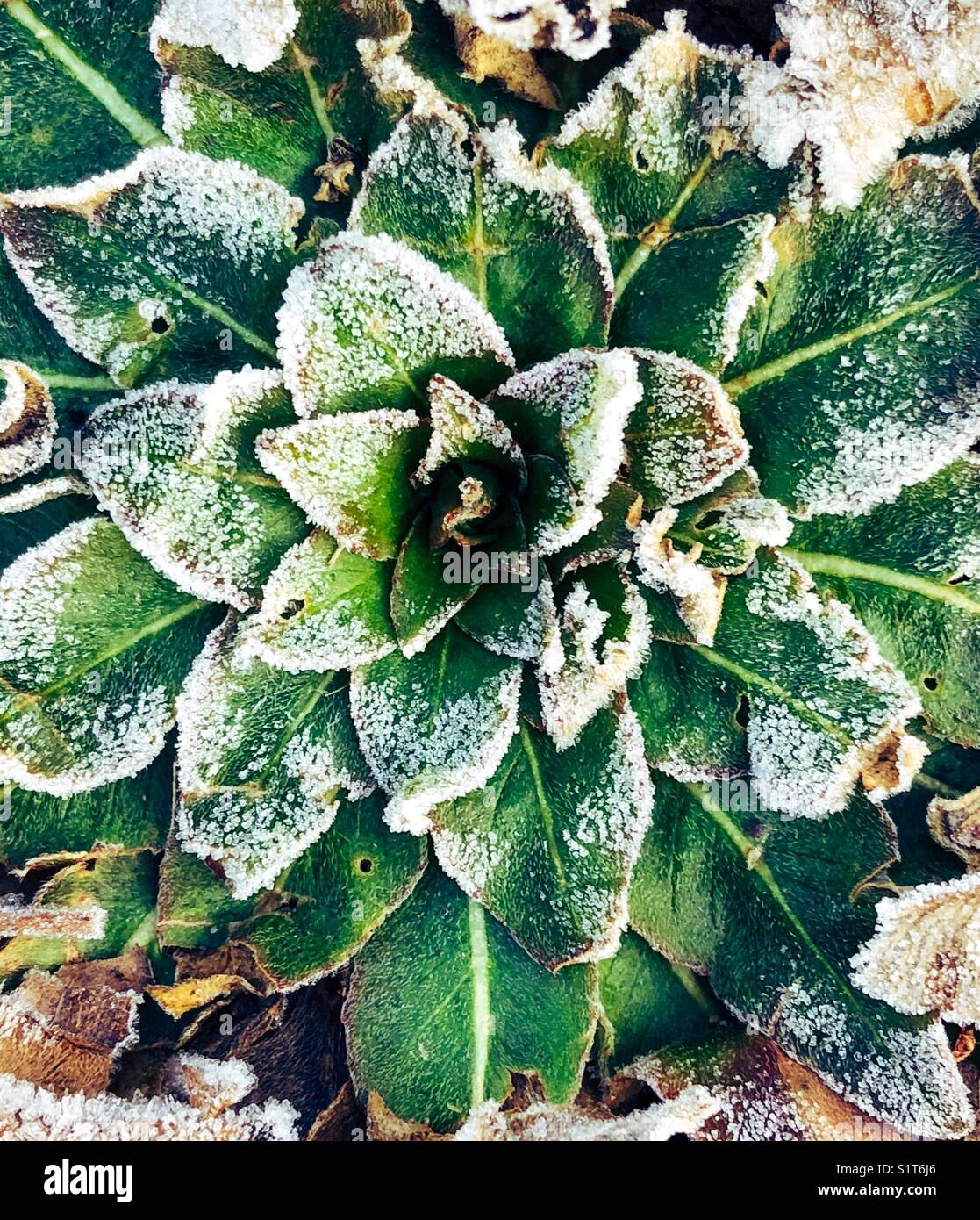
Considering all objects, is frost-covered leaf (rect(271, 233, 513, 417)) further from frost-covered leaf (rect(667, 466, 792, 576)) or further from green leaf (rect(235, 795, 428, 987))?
green leaf (rect(235, 795, 428, 987))

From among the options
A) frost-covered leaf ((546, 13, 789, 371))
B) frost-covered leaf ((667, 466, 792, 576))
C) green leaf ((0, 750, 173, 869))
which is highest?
frost-covered leaf ((546, 13, 789, 371))

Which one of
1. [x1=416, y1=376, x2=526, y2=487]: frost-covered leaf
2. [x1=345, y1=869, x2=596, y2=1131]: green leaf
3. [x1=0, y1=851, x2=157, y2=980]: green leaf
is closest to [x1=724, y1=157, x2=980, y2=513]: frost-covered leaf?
[x1=416, y1=376, x2=526, y2=487]: frost-covered leaf

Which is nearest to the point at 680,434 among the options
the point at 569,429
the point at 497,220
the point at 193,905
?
the point at 569,429

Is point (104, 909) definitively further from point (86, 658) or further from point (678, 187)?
point (678, 187)

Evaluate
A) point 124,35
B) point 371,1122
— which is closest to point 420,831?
point 371,1122

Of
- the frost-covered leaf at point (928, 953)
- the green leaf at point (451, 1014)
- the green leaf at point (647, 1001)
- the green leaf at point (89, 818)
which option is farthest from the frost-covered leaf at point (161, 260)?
the frost-covered leaf at point (928, 953)

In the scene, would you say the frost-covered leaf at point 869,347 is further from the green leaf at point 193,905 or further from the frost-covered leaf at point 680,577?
the green leaf at point 193,905

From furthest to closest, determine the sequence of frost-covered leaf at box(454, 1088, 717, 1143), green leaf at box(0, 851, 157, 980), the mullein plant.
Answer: green leaf at box(0, 851, 157, 980)
frost-covered leaf at box(454, 1088, 717, 1143)
the mullein plant
